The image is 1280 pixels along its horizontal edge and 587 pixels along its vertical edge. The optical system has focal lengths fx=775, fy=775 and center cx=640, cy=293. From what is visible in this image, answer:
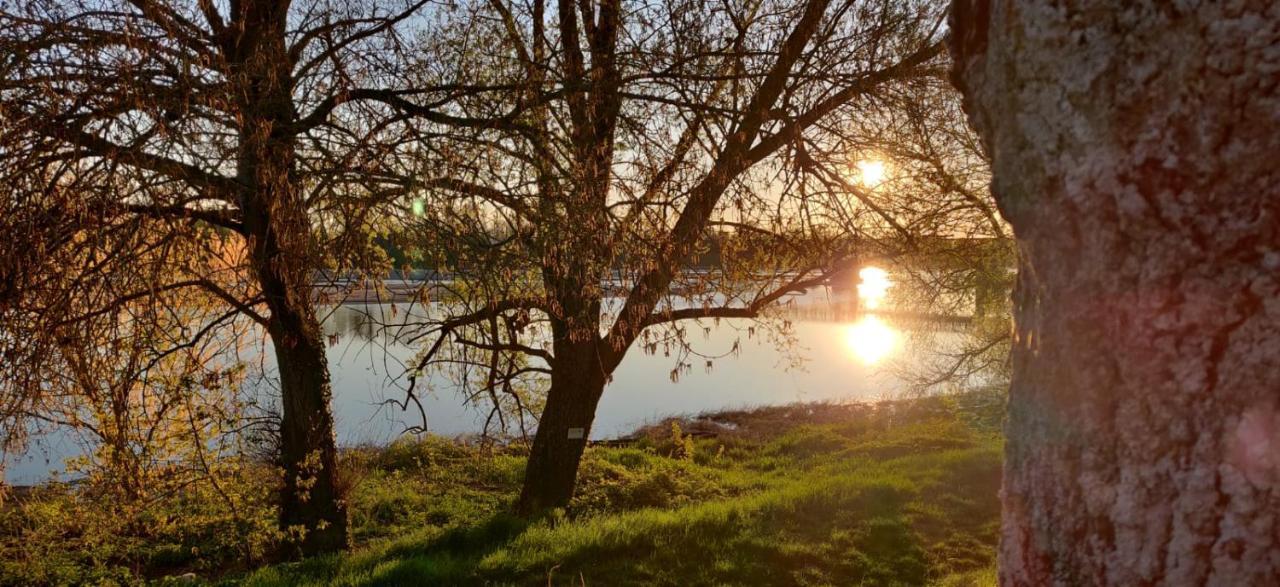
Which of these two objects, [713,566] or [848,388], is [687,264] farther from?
[848,388]

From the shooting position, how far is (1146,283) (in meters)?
1.21

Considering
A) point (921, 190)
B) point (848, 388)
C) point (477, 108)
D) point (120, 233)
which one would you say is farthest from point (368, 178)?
point (848, 388)

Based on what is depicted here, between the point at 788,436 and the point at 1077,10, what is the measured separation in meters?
14.3

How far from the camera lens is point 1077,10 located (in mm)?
1257

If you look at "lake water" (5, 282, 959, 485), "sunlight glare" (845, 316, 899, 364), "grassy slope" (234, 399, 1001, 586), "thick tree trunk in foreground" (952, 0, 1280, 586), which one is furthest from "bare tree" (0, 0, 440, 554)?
"sunlight glare" (845, 316, 899, 364)

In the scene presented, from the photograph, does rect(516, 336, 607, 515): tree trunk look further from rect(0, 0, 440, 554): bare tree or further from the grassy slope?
rect(0, 0, 440, 554): bare tree

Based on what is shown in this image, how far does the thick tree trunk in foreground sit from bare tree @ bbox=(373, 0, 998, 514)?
2809 millimetres

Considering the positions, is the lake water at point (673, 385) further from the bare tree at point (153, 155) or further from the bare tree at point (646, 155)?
the bare tree at point (153, 155)

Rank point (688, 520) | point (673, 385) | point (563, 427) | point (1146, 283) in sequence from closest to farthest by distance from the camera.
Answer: point (1146, 283) → point (688, 520) → point (563, 427) → point (673, 385)

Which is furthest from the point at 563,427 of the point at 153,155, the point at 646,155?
the point at 153,155

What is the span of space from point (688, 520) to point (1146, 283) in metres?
5.63

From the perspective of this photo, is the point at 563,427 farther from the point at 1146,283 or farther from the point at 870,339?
the point at 870,339

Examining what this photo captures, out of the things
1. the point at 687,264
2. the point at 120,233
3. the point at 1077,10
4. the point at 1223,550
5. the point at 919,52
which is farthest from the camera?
the point at 687,264

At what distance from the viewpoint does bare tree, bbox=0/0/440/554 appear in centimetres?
340
